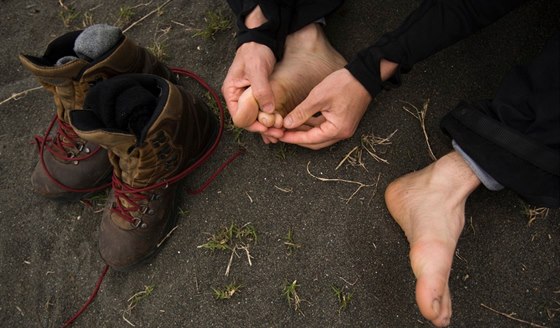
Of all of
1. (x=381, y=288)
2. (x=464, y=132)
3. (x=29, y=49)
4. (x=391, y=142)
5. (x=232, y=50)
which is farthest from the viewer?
(x=29, y=49)

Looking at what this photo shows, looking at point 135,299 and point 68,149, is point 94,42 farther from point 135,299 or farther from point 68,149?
point 135,299

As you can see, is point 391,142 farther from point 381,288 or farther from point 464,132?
point 381,288

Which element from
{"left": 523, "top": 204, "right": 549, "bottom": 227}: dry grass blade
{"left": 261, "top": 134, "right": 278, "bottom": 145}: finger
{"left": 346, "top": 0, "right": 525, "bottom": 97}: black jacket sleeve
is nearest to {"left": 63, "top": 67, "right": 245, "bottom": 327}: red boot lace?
{"left": 261, "top": 134, "right": 278, "bottom": 145}: finger

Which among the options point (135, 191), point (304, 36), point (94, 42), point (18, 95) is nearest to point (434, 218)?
point (304, 36)

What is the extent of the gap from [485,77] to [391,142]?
0.39m

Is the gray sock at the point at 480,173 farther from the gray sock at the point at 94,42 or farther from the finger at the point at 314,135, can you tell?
the gray sock at the point at 94,42

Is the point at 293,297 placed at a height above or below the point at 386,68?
below

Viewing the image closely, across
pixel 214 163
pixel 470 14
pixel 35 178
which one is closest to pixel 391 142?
pixel 470 14

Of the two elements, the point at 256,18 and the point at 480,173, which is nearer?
the point at 480,173

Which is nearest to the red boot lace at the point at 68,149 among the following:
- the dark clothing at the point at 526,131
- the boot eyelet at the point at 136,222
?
the boot eyelet at the point at 136,222

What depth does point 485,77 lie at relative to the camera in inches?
55.8

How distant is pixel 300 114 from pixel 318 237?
1.23 ft

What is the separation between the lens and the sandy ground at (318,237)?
1.21m

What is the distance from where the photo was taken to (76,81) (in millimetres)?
1216
